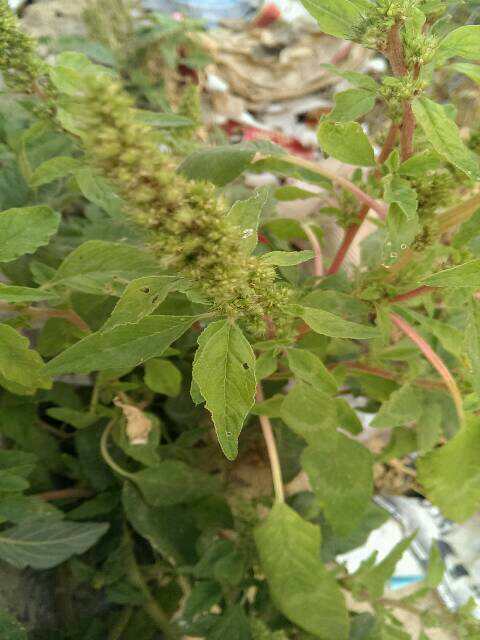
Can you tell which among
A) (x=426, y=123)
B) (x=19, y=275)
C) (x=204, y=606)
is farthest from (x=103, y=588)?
(x=426, y=123)

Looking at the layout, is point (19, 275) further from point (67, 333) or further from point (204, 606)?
point (204, 606)

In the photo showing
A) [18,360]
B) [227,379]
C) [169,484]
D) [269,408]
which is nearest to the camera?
[227,379]

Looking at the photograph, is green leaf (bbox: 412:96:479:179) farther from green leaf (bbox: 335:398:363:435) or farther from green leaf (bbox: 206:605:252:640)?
green leaf (bbox: 206:605:252:640)

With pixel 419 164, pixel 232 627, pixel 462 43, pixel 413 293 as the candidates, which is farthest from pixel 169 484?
pixel 462 43

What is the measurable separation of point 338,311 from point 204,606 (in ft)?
1.41

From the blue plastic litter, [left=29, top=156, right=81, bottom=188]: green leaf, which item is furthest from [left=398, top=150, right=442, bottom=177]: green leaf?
the blue plastic litter

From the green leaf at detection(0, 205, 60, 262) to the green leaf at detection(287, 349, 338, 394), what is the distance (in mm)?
273

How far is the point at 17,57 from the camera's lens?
57 cm

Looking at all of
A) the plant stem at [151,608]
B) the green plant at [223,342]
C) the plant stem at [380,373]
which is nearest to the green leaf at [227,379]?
the green plant at [223,342]

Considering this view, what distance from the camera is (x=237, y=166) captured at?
0.62m

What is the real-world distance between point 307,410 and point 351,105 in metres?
0.31

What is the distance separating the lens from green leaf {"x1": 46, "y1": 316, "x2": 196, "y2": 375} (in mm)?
465

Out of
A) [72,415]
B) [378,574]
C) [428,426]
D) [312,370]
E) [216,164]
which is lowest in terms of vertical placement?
[378,574]

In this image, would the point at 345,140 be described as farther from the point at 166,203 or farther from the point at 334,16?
the point at 166,203
